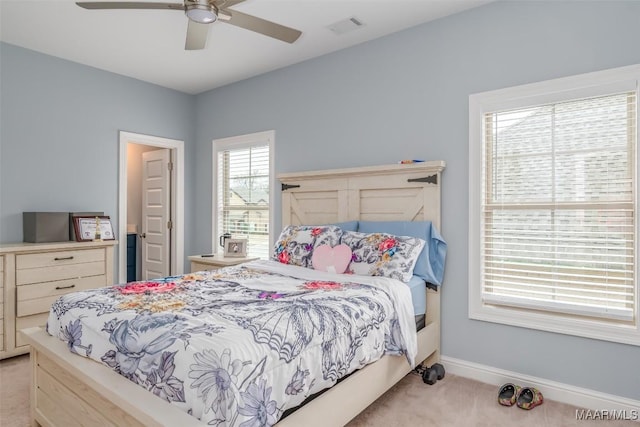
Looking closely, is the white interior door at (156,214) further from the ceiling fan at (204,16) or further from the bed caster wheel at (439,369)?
the bed caster wheel at (439,369)

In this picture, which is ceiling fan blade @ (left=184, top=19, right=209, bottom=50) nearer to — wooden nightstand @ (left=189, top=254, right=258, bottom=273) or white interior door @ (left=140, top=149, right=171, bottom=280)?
wooden nightstand @ (left=189, top=254, right=258, bottom=273)

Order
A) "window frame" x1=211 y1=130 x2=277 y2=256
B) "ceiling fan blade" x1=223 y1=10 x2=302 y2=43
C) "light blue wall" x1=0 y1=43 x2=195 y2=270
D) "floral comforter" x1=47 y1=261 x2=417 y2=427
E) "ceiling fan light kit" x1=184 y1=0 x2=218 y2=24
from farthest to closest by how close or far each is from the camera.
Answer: "window frame" x1=211 y1=130 x2=277 y2=256, "light blue wall" x1=0 y1=43 x2=195 y2=270, "ceiling fan blade" x1=223 y1=10 x2=302 y2=43, "ceiling fan light kit" x1=184 y1=0 x2=218 y2=24, "floral comforter" x1=47 y1=261 x2=417 y2=427

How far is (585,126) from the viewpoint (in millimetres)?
2469

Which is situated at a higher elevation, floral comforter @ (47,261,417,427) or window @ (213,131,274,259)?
window @ (213,131,274,259)

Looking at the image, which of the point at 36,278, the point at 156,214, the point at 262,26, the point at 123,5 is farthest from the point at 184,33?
the point at 156,214

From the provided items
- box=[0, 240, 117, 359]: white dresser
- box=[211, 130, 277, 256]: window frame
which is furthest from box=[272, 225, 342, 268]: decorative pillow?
box=[0, 240, 117, 359]: white dresser

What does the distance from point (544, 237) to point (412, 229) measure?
88 cm

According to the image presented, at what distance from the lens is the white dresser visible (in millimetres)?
3117

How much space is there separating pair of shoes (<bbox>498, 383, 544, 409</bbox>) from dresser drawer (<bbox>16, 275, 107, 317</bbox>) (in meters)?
3.59

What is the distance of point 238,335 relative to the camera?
1470 mm

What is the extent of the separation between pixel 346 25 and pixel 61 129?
2.95 metres

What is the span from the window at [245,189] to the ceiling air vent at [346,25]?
4.38 ft

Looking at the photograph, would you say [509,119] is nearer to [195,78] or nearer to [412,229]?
[412,229]

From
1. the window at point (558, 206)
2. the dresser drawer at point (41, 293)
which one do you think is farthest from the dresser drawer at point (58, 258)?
the window at point (558, 206)
